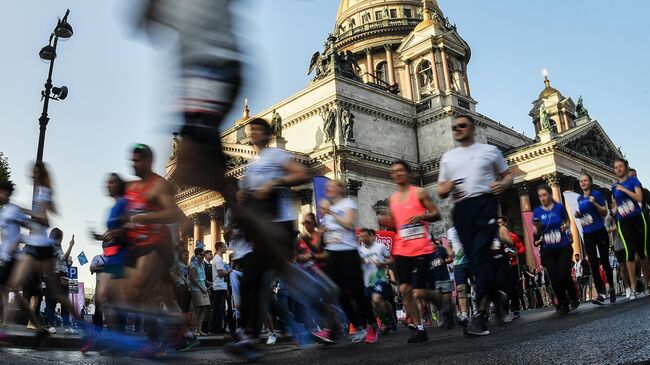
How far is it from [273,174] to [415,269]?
276cm

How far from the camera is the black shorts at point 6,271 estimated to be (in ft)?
22.4

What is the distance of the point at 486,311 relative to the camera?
5227 mm

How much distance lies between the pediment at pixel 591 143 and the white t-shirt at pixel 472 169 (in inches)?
1225

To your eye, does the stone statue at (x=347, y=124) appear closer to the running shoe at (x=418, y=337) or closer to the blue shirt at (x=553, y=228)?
the blue shirt at (x=553, y=228)

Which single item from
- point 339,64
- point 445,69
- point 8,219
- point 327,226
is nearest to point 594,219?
point 327,226

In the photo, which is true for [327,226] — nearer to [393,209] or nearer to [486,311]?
[393,209]

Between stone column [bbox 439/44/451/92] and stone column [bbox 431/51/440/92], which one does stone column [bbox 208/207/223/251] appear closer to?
stone column [bbox 431/51/440/92]

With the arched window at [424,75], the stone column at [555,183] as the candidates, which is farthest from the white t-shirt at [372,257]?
the arched window at [424,75]

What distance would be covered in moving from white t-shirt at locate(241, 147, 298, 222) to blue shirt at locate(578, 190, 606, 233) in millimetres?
6390

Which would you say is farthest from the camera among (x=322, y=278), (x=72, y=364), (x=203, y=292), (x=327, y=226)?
(x=203, y=292)

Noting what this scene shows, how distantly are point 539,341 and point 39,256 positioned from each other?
545 cm

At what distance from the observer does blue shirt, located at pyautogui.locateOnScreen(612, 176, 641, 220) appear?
8609 millimetres

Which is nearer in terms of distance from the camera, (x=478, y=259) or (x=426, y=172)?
(x=478, y=259)

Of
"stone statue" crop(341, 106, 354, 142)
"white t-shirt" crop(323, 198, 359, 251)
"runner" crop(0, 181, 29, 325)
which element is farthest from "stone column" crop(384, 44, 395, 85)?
"runner" crop(0, 181, 29, 325)
